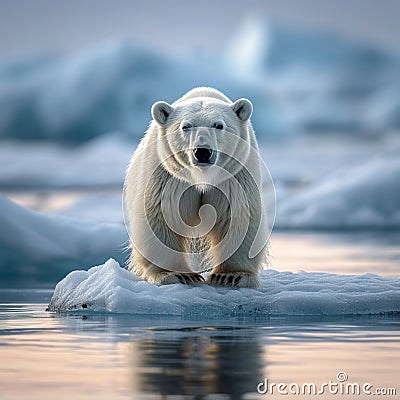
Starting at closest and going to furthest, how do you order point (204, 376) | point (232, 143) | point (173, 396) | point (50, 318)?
1. point (173, 396)
2. point (204, 376)
3. point (50, 318)
4. point (232, 143)

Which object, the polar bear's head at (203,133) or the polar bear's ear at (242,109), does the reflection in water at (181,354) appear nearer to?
the polar bear's head at (203,133)

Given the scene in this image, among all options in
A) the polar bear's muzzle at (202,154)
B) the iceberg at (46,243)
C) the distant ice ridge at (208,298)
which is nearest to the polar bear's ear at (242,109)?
the polar bear's muzzle at (202,154)

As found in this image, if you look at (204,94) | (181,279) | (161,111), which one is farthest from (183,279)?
(204,94)

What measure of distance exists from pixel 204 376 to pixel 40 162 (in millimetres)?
41118

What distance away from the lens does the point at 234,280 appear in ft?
26.4

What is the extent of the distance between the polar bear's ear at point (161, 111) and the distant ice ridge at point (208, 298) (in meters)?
1.07

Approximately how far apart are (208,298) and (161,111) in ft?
4.50

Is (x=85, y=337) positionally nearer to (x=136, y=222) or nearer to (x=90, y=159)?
(x=136, y=222)

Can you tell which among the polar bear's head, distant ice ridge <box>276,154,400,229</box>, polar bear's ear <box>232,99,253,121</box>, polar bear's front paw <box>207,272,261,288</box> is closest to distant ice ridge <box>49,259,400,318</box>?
polar bear's front paw <box>207,272,261,288</box>

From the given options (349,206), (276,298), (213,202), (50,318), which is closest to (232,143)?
(213,202)

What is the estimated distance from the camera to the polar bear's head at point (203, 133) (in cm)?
773

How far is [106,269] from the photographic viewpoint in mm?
7949

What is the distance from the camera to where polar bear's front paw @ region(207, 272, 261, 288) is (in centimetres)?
805

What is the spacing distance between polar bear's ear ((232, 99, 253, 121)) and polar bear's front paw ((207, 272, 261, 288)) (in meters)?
1.08
